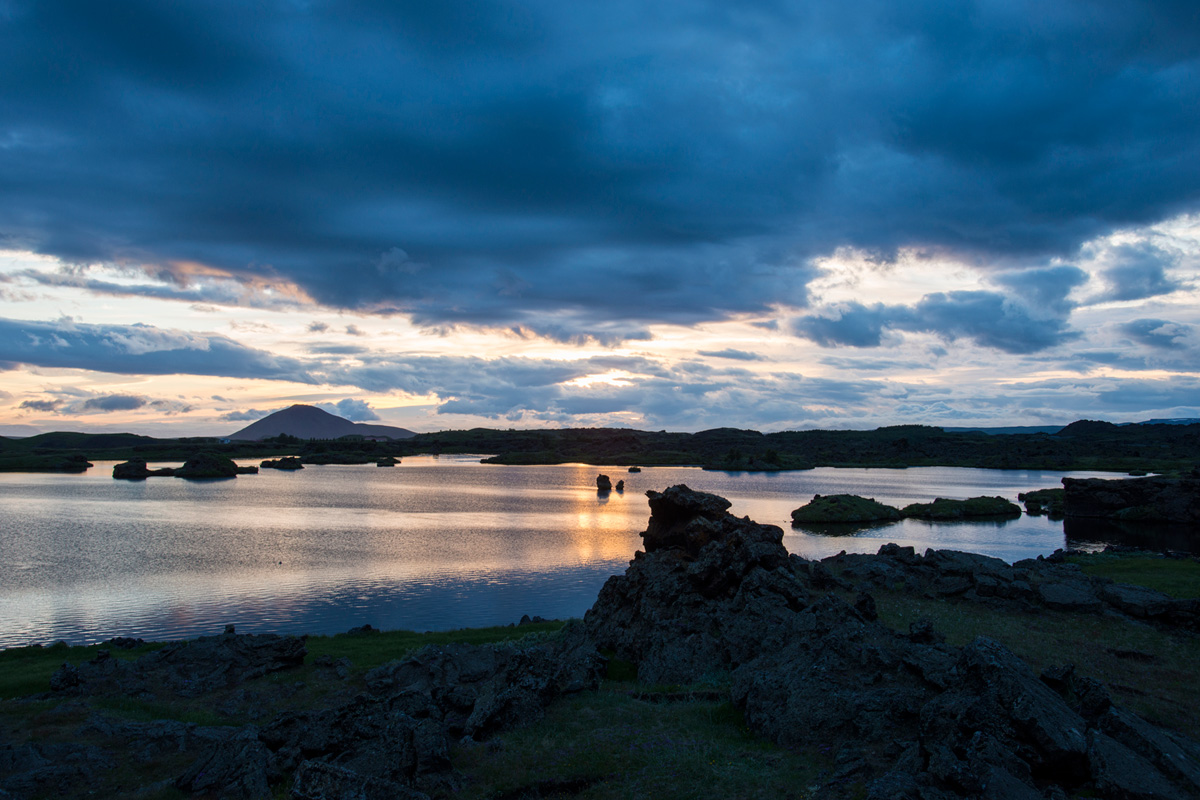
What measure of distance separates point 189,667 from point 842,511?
85588 millimetres

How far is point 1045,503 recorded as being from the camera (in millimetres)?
107312

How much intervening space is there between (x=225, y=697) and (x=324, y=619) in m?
18.3

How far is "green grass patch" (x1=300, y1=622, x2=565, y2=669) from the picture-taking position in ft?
94.2

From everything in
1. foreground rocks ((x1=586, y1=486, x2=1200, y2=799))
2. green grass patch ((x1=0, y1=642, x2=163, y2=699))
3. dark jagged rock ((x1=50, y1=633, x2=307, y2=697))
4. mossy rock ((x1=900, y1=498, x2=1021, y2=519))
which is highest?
foreground rocks ((x1=586, y1=486, x2=1200, y2=799))

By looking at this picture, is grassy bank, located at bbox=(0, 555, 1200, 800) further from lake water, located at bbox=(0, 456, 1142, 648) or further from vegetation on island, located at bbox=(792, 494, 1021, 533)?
vegetation on island, located at bbox=(792, 494, 1021, 533)

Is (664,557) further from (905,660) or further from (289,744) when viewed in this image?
(289,744)

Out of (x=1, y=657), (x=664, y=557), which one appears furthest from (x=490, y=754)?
(x=1, y=657)

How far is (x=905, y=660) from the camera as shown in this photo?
18.7 meters

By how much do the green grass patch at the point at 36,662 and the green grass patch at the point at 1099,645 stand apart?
34.4 meters

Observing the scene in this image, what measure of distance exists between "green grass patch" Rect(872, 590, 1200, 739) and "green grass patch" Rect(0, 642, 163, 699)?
34382mm

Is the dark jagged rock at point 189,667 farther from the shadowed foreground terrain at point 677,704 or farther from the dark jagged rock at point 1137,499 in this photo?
the dark jagged rock at point 1137,499

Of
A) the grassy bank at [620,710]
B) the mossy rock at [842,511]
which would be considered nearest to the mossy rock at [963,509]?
the mossy rock at [842,511]

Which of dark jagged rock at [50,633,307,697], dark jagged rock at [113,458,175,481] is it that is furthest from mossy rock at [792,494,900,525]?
dark jagged rock at [113,458,175,481]

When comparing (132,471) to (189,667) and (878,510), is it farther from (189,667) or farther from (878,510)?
(189,667)
